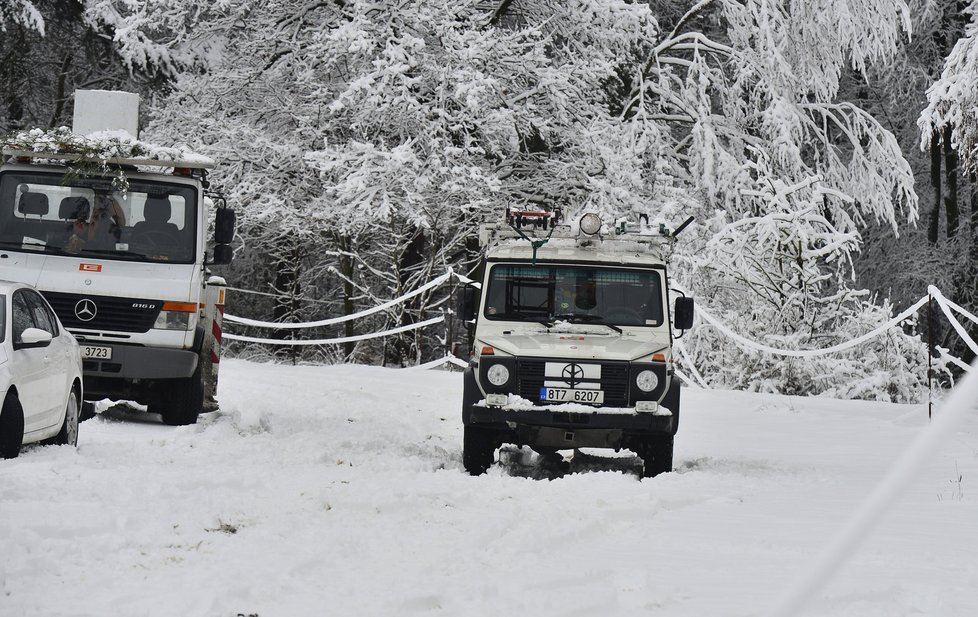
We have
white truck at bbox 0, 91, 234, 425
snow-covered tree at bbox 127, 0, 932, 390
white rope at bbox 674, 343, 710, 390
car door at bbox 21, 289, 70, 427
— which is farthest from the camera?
snow-covered tree at bbox 127, 0, 932, 390

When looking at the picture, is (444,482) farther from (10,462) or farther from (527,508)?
(10,462)

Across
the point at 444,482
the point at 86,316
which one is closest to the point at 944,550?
the point at 444,482

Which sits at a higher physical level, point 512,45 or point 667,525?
point 512,45

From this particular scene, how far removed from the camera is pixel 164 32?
28.0 meters

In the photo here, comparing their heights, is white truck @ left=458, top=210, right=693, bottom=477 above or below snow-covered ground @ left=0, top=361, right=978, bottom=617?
above

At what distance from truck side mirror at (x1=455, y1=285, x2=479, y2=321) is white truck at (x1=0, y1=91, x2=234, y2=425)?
2.89 meters

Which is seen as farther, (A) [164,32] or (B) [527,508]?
(A) [164,32]

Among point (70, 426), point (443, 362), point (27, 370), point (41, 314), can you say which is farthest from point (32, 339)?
point (443, 362)

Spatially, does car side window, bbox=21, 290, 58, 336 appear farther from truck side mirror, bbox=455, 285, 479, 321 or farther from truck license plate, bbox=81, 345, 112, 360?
truck side mirror, bbox=455, 285, 479, 321

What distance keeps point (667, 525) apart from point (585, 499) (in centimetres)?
81

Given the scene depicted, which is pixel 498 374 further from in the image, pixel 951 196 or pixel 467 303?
pixel 951 196

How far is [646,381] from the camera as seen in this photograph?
10031 millimetres

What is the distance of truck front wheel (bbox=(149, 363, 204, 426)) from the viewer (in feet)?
40.3

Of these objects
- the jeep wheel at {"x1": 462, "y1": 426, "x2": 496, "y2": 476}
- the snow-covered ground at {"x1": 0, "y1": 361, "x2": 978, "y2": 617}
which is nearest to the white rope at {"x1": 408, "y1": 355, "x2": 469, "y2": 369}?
the snow-covered ground at {"x1": 0, "y1": 361, "x2": 978, "y2": 617}
